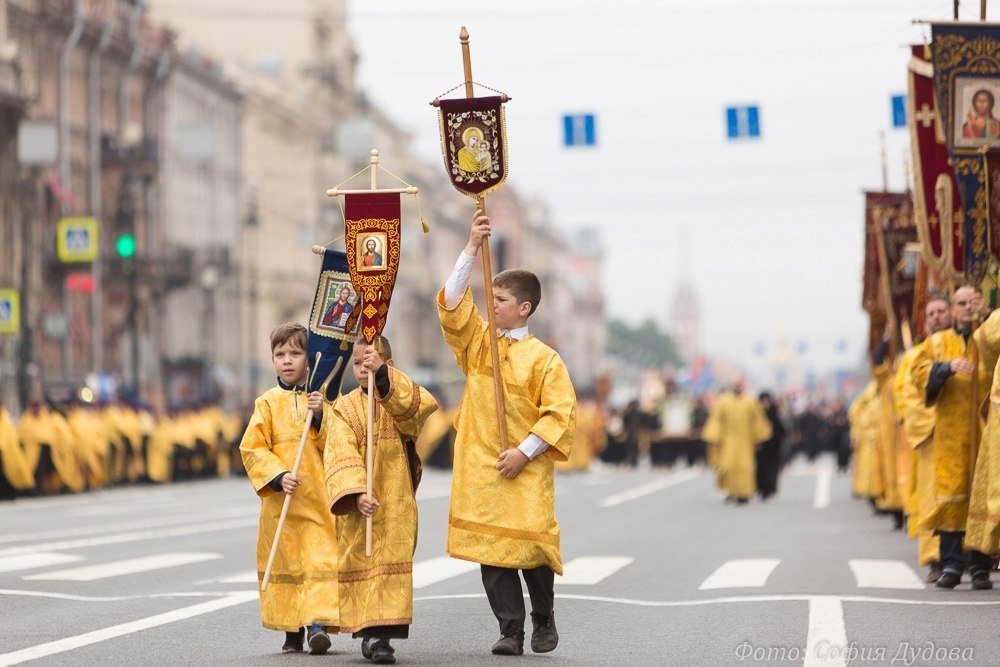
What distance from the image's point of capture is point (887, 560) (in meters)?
16.7

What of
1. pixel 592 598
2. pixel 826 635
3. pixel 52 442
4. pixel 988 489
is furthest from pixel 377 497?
pixel 52 442

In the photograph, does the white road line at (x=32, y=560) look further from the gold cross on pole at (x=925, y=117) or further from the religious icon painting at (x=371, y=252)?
the gold cross on pole at (x=925, y=117)

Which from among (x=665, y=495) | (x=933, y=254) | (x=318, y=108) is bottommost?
(x=665, y=495)

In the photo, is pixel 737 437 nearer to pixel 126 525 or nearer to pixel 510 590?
pixel 126 525

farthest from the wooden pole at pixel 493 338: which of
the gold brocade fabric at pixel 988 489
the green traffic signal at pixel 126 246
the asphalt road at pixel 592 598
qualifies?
the green traffic signal at pixel 126 246

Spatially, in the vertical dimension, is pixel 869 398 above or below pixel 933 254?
below

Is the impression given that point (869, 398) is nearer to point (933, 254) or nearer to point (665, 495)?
point (665, 495)

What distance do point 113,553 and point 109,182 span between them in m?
40.7

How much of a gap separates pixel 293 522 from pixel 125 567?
657 cm

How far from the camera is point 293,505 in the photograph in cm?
1029

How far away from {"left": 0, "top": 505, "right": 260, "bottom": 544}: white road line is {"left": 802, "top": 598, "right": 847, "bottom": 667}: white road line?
9.80 meters

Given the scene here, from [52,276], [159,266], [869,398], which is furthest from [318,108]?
[869,398]

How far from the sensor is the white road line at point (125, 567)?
50.6 ft

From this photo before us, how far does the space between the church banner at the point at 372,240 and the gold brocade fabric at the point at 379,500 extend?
0.48m
